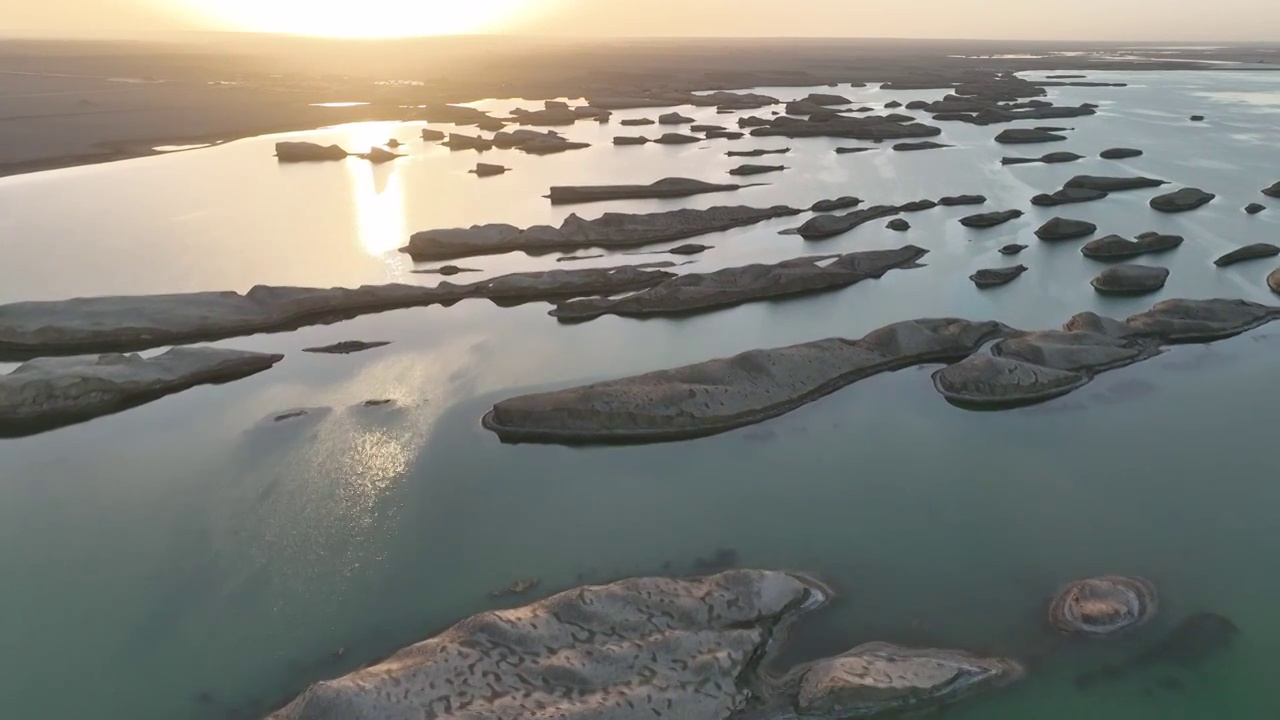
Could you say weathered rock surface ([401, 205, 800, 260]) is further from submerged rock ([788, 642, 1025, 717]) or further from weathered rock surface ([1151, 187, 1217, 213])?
submerged rock ([788, 642, 1025, 717])

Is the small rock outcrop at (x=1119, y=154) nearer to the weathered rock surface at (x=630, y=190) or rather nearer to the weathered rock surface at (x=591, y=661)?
the weathered rock surface at (x=630, y=190)

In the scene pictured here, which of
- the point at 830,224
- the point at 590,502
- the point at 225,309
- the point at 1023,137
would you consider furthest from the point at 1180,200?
the point at 225,309

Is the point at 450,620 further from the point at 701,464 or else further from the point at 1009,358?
the point at 1009,358

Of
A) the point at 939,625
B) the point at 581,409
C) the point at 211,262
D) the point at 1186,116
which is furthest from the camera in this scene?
the point at 1186,116

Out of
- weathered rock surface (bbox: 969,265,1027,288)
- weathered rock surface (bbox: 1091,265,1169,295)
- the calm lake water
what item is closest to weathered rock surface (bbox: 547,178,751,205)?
the calm lake water

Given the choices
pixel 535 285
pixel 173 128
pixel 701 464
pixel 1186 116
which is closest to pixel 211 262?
pixel 535 285

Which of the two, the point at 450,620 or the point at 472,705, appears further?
the point at 450,620

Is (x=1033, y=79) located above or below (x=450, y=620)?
above
